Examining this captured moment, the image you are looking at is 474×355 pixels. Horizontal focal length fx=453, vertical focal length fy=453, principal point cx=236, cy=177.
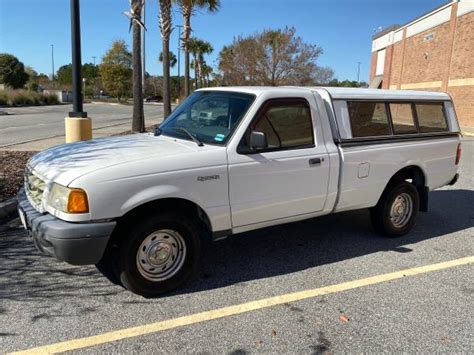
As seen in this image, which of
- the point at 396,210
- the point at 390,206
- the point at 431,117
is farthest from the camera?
the point at 431,117

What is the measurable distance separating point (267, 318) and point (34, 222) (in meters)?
2.00

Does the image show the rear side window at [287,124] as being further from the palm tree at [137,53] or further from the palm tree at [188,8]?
the palm tree at [188,8]

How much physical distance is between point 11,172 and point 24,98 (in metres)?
44.3

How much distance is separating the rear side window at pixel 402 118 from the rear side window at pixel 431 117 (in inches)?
4.8

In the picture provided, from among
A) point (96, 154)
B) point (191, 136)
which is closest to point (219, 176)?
point (191, 136)

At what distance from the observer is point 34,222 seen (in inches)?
142

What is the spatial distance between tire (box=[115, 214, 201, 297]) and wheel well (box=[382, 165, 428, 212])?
272 centimetres

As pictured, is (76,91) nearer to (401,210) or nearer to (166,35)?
(401,210)

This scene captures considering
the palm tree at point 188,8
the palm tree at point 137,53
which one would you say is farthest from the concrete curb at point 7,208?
the palm tree at point 188,8

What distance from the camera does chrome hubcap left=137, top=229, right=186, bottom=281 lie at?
3793 mm

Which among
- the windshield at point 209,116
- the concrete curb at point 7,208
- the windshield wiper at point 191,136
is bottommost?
the concrete curb at point 7,208

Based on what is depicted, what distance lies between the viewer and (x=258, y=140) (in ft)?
13.2

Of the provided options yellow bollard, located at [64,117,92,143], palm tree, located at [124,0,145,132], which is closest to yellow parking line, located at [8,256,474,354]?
yellow bollard, located at [64,117,92,143]

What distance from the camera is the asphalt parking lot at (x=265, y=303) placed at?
3.24m
